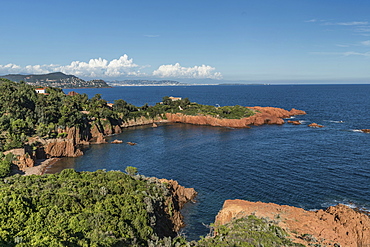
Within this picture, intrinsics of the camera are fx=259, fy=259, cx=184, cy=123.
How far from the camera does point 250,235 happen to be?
24516 mm

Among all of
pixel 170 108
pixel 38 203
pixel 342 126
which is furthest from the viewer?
pixel 170 108

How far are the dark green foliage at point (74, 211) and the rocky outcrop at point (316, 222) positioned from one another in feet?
37.1

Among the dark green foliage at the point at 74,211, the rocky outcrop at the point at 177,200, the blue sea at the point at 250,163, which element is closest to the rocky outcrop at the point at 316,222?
the rocky outcrop at the point at 177,200

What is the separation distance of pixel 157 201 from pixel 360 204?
3062cm

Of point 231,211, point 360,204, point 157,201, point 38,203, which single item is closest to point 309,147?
point 360,204

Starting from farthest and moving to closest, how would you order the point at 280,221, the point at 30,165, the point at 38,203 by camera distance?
the point at 30,165
the point at 280,221
the point at 38,203

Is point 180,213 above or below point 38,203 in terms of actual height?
below

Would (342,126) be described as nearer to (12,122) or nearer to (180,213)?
(180,213)

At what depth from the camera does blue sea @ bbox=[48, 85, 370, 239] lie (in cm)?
4194

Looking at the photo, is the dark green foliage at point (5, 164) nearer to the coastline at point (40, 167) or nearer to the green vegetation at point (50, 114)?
the green vegetation at point (50, 114)

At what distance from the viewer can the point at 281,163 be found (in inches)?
2275

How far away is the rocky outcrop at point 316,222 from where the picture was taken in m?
26.9

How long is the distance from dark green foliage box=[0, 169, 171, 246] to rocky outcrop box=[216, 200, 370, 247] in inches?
446

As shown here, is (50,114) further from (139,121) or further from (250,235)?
(250,235)
